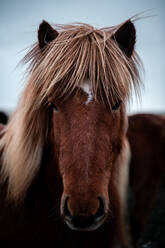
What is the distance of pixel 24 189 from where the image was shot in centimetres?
184

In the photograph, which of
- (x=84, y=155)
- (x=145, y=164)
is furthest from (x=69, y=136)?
(x=145, y=164)

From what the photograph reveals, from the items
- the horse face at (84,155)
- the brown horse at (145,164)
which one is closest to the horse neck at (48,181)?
the horse face at (84,155)

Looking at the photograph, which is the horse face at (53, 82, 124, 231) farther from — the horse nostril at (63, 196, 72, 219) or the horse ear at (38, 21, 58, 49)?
the horse ear at (38, 21, 58, 49)

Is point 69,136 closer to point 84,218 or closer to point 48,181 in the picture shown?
point 84,218

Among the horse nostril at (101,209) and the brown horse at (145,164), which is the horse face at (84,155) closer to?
the horse nostril at (101,209)

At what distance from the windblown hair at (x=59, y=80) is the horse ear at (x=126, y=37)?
0.19 feet

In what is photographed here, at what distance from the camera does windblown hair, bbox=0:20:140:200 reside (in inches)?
61.3

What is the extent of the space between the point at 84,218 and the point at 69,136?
0.49 metres

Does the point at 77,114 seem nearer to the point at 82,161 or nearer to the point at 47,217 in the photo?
the point at 82,161

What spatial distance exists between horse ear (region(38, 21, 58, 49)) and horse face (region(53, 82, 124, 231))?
1.93ft

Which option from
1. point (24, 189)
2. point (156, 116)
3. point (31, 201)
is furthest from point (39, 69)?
point (156, 116)

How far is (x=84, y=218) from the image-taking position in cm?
123

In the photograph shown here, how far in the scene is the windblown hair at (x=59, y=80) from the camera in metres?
1.56

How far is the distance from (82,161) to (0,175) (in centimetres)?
108
